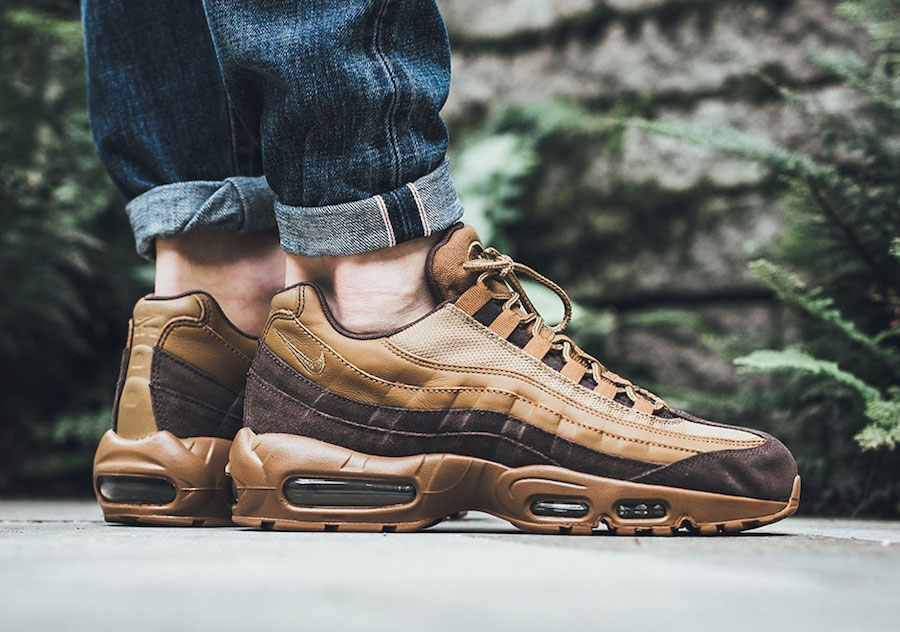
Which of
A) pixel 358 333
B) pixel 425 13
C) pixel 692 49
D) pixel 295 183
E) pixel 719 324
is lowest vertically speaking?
pixel 719 324

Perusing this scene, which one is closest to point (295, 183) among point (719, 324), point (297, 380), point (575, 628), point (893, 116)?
point (297, 380)

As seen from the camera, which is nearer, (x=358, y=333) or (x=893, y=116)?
(x=358, y=333)

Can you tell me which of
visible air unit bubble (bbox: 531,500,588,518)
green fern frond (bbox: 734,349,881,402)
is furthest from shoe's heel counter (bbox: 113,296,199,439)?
green fern frond (bbox: 734,349,881,402)

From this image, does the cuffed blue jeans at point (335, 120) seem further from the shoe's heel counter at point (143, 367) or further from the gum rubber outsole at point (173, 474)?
the gum rubber outsole at point (173, 474)

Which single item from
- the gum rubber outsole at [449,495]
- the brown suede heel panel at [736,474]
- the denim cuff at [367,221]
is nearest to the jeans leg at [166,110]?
the denim cuff at [367,221]

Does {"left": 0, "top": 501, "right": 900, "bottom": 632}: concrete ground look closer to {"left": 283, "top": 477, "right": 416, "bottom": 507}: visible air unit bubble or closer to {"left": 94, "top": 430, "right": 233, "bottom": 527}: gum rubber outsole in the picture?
{"left": 283, "top": 477, "right": 416, "bottom": 507}: visible air unit bubble

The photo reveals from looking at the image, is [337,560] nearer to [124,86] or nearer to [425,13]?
[425,13]
